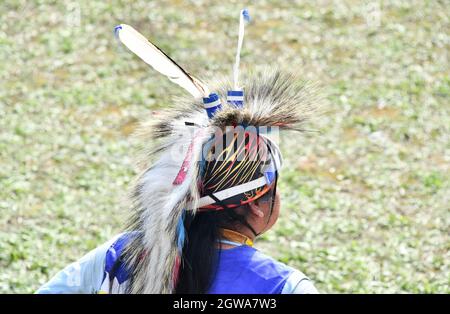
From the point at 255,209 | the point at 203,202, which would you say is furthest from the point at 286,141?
the point at 203,202

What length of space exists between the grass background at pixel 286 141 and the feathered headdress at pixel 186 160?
165cm

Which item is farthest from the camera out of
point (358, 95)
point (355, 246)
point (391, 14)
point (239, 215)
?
point (391, 14)

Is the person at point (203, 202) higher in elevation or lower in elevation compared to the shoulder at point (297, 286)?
higher

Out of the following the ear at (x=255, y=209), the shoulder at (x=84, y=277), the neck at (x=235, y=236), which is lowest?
the shoulder at (x=84, y=277)

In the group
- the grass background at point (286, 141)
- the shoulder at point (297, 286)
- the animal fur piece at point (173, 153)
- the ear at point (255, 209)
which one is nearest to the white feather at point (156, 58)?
the animal fur piece at point (173, 153)

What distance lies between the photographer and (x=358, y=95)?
25.9 feet

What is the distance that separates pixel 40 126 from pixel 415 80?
389cm

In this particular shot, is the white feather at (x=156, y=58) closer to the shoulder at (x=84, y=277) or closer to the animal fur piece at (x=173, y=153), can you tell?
the animal fur piece at (x=173, y=153)

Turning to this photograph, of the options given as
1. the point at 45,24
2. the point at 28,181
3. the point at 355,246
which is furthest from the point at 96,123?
the point at 355,246

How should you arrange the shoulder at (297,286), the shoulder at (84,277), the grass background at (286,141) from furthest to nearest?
1. the grass background at (286,141)
2. the shoulder at (84,277)
3. the shoulder at (297,286)

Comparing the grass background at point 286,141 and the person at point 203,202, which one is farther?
the grass background at point 286,141

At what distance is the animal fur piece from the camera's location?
245cm

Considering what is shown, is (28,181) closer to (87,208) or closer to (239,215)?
(87,208)

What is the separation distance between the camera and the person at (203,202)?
2.44 metres
